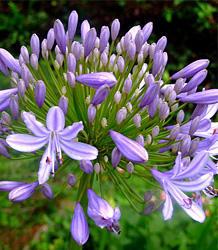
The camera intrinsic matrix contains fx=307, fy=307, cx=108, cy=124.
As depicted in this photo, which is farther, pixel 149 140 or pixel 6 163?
pixel 6 163

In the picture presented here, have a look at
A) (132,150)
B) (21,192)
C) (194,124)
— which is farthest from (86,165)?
(194,124)

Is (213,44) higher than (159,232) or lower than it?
higher

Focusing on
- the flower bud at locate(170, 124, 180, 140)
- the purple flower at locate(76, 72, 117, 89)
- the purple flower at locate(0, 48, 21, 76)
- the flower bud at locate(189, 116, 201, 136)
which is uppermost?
the purple flower at locate(76, 72, 117, 89)

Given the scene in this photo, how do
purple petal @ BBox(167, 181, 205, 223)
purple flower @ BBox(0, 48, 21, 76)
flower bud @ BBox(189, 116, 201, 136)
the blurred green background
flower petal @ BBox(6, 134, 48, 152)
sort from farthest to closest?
the blurred green background → purple flower @ BBox(0, 48, 21, 76) → flower bud @ BBox(189, 116, 201, 136) → purple petal @ BBox(167, 181, 205, 223) → flower petal @ BBox(6, 134, 48, 152)

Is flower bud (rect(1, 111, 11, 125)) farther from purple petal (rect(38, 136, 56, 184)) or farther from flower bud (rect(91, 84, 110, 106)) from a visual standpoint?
flower bud (rect(91, 84, 110, 106))

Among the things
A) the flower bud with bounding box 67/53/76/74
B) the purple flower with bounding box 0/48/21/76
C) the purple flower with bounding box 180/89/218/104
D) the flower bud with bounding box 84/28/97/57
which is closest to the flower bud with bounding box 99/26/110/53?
the flower bud with bounding box 84/28/97/57

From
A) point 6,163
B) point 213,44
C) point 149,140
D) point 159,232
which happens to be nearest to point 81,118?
point 149,140

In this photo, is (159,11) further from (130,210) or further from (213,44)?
(130,210)
